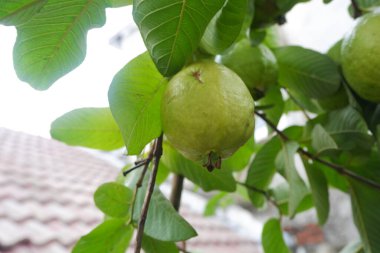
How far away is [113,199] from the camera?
0.65m

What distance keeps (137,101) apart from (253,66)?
10.1 inches

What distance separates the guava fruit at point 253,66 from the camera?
2.27 ft

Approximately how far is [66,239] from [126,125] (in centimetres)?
180

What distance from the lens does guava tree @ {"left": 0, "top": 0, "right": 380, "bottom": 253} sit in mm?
463

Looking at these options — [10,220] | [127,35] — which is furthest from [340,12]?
[127,35]

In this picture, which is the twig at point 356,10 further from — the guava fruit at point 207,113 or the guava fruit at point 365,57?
the guava fruit at point 207,113

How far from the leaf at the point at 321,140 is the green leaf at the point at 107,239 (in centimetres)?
34

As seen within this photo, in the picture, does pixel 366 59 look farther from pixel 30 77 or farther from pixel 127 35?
pixel 127 35

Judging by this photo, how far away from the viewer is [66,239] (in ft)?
6.95

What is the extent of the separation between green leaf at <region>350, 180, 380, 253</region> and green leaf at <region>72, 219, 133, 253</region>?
0.40 meters

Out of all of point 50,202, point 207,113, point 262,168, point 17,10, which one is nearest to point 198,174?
point 262,168

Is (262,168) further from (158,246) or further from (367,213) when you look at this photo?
(158,246)

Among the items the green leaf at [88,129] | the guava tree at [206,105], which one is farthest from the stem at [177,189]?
the green leaf at [88,129]

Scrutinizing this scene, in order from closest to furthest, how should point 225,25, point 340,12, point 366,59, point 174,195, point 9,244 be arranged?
point 225,25 < point 366,59 < point 174,195 < point 9,244 < point 340,12
